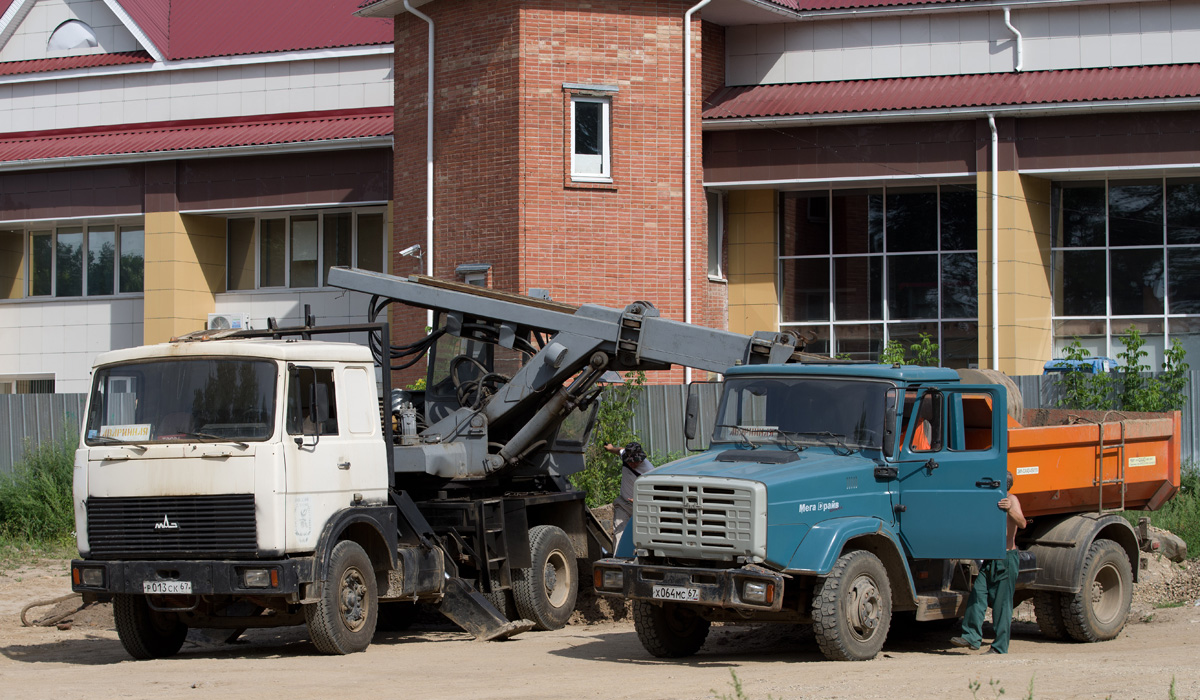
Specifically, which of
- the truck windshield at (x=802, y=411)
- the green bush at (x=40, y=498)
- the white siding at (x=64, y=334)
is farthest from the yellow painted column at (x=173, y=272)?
the truck windshield at (x=802, y=411)

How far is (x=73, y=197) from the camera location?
92.1ft

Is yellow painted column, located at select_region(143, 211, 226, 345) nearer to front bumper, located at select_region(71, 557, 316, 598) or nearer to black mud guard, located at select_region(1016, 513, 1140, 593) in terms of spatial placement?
front bumper, located at select_region(71, 557, 316, 598)

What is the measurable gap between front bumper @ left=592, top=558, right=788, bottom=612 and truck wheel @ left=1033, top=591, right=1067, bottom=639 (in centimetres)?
338

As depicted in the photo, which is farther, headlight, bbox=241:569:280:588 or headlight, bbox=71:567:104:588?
headlight, bbox=71:567:104:588

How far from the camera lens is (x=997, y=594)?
11.5 meters

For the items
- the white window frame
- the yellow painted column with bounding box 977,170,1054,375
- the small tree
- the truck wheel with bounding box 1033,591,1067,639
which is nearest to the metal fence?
the small tree

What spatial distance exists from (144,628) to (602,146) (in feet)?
41.6

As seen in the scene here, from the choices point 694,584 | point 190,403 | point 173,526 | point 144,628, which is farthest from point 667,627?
point 144,628

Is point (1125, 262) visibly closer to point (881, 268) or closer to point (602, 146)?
point (881, 268)

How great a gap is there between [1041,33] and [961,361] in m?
5.76

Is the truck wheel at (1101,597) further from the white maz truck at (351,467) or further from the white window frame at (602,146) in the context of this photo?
the white window frame at (602,146)

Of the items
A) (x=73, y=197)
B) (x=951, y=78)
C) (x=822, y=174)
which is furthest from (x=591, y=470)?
(x=73, y=197)

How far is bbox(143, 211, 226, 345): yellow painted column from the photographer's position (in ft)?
90.4

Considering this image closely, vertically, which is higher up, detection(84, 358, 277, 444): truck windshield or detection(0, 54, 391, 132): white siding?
detection(0, 54, 391, 132): white siding
